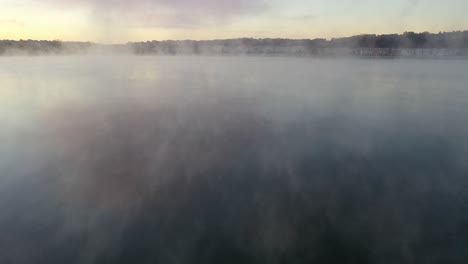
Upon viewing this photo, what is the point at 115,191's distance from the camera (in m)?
15.1

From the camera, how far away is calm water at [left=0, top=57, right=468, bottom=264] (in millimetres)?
11023

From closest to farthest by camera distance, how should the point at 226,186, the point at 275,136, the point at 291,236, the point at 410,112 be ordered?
1. the point at 291,236
2. the point at 226,186
3. the point at 275,136
4. the point at 410,112

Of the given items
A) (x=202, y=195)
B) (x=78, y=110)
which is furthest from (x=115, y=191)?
(x=78, y=110)

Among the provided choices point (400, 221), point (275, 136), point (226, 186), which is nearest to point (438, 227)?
point (400, 221)

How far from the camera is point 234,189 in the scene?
15.2 m

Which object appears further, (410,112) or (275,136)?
(410,112)

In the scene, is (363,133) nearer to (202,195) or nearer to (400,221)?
(400,221)

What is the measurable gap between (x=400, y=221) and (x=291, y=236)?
17.3ft

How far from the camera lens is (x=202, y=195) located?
1455 centimetres

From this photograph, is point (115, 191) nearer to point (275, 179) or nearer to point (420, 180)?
point (275, 179)

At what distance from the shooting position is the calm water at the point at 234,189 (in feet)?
36.2

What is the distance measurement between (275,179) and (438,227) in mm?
7808

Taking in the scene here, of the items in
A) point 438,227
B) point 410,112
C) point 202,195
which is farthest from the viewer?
point 410,112

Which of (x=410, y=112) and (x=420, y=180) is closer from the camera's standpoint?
(x=420, y=180)
